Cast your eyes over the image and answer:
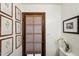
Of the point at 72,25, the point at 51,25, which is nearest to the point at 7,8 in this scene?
the point at 51,25

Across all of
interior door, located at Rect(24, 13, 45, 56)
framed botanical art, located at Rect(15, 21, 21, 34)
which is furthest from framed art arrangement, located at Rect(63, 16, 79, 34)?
framed botanical art, located at Rect(15, 21, 21, 34)

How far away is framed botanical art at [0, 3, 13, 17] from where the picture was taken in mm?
828

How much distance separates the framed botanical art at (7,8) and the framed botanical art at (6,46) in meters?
0.22

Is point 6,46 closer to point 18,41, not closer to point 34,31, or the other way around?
point 18,41

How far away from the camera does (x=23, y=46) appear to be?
1062 millimetres

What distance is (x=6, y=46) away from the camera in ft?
2.99

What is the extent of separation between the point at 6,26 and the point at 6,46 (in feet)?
0.55

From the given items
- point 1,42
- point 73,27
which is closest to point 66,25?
point 73,27

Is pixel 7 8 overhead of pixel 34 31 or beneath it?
overhead

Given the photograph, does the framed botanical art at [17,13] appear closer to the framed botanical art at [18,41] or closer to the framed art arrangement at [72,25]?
the framed botanical art at [18,41]

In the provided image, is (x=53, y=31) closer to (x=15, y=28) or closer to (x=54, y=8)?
(x=54, y=8)

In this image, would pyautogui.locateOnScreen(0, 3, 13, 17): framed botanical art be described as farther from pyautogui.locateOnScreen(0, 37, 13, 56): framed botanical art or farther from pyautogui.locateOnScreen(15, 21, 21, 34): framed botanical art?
pyautogui.locateOnScreen(0, 37, 13, 56): framed botanical art

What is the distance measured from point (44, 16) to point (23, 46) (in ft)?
1.17

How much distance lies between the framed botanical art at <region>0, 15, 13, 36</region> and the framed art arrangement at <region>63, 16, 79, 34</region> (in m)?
0.50
